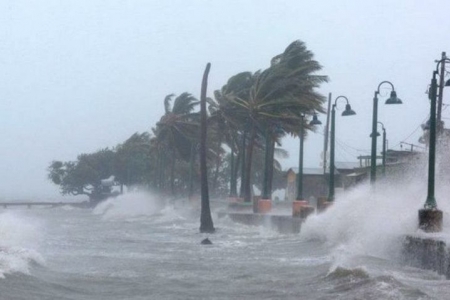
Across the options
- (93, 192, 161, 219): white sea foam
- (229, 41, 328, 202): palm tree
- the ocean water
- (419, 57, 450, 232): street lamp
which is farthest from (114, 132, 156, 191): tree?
(419, 57, 450, 232): street lamp

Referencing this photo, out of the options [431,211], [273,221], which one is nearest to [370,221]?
[431,211]

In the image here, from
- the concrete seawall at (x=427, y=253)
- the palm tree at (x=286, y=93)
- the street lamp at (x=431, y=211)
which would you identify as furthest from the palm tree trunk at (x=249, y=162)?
the concrete seawall at (x=427, y=253)

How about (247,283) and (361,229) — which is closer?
(247,283)

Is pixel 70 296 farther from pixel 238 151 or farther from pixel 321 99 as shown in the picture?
pixel 238 151

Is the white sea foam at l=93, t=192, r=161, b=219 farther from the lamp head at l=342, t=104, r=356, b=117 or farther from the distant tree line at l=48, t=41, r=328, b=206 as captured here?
the lamp head at l=342, t=104, r=356, b=117

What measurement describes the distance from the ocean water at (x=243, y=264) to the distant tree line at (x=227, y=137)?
1434 cm

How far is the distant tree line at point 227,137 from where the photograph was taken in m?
50.3

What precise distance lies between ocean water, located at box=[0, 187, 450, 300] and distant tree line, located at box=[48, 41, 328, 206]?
1434 cm

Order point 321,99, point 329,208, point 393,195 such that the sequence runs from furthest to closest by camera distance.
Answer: point 321,99 < point 329,208 < point 393,195

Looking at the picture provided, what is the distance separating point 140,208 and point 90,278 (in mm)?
65374

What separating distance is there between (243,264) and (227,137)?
1692 inches

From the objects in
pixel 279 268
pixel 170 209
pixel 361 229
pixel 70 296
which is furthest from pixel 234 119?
pixel 70 296

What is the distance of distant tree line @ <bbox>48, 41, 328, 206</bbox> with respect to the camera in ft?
165

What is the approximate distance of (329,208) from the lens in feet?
112
